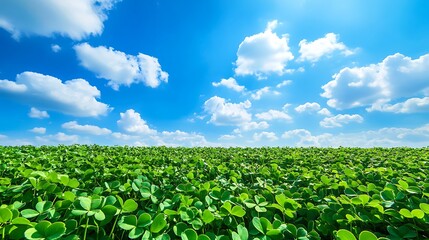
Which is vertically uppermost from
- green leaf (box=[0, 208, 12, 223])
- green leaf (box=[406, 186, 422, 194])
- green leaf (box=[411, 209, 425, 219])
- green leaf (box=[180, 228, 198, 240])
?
green leaf (box=[406, 186, 422, 194])

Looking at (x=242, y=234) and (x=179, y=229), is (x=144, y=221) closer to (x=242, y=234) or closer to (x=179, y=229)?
(x=179, y=229)

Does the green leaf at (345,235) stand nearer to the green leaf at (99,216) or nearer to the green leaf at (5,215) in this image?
the green leaf at (99,216)

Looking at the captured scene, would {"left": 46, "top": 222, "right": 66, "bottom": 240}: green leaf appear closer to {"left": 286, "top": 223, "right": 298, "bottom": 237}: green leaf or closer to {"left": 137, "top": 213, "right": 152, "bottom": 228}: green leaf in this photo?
{"left": 137, "top": 213, "right": 152, "bottom": 228}: green leaf

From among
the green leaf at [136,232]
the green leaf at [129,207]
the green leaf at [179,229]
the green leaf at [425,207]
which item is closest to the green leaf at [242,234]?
the green leaf at [179,229]

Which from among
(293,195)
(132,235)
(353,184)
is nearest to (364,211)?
(293,195)

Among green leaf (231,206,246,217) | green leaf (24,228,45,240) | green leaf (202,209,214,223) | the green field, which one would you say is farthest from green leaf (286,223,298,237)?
green leaf (24,228,45,240)

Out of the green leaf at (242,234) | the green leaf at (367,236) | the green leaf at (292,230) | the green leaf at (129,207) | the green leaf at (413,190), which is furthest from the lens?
the green leaf at (413,190)

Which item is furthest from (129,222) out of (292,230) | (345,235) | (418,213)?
(418,213)

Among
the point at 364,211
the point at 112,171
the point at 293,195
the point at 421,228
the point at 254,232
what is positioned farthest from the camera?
the point at 112,171

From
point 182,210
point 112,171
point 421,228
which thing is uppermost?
point 112,171

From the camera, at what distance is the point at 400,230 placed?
170 cm

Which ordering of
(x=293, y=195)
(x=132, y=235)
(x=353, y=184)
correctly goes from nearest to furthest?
(x=132, y=235) < (x=293, y=195) < (x=353, y=184)

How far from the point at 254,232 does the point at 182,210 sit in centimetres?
51

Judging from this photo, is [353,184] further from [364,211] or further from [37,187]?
[37,187]
